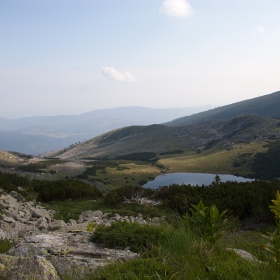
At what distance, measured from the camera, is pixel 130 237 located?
5.29 meters

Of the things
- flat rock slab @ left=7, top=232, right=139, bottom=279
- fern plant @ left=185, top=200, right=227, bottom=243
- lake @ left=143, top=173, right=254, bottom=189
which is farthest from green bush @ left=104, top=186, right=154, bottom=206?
lake @ left=143, top=173, right=254, bottom=189

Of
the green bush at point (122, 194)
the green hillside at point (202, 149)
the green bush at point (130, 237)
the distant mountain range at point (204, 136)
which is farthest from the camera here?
the distant mountain range at point (204, 136)

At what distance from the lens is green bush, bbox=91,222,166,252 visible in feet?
16.3

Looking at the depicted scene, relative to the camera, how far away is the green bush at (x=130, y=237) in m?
4.98

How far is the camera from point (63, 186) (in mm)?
17781

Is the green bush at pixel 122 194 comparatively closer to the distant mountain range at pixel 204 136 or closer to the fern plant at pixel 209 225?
the fern plant at pixel 209 225

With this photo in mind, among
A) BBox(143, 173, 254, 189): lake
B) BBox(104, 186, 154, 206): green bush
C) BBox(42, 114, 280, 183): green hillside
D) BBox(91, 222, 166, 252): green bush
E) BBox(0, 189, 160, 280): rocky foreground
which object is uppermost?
BBox(0, 189, 160, 280): rocky foreground

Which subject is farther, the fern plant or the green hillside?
the green hillside

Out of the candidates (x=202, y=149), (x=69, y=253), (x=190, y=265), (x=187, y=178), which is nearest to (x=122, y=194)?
(x=69, y=253)

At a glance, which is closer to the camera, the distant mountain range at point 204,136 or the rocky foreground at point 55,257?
the rocky foreground at point 55,257

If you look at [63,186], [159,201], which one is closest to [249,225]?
[159,201]

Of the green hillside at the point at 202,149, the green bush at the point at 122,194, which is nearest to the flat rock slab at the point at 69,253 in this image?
the green bush at the point at 122,194

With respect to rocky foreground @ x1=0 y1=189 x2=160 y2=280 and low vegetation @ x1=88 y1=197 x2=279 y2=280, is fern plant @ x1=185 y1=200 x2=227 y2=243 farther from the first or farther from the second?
rocky foreground @ x1=0 y1=189 x2=160 y2=280

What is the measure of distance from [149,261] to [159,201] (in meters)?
12.5
